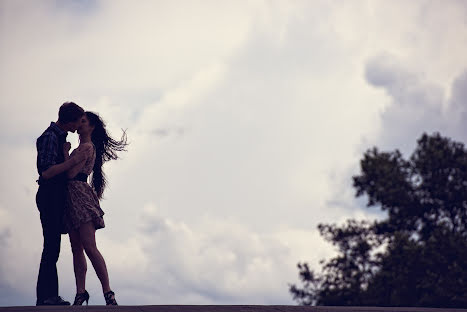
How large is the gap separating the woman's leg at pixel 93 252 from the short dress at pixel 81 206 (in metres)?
0.09

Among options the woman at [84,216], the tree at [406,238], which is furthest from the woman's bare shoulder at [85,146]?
the tree at [406,238]

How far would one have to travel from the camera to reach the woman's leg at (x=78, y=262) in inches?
357

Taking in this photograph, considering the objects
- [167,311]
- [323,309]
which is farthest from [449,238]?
[167,311]

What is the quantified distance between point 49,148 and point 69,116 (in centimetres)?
49

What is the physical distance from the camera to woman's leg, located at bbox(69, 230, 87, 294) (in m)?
9.08

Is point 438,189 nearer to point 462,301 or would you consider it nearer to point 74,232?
point 462,301

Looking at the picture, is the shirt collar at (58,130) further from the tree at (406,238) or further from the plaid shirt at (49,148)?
the tree at (406,238)

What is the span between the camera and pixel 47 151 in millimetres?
8742

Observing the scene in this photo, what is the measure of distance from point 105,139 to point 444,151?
21.5 meters

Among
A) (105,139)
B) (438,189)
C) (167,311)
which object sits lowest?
(167,311)

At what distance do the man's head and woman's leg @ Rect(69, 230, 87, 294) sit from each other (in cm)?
129

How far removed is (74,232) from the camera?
29.6 ft

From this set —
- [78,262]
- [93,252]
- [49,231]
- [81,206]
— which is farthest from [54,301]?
[81,206]

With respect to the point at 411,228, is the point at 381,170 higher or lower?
higher
